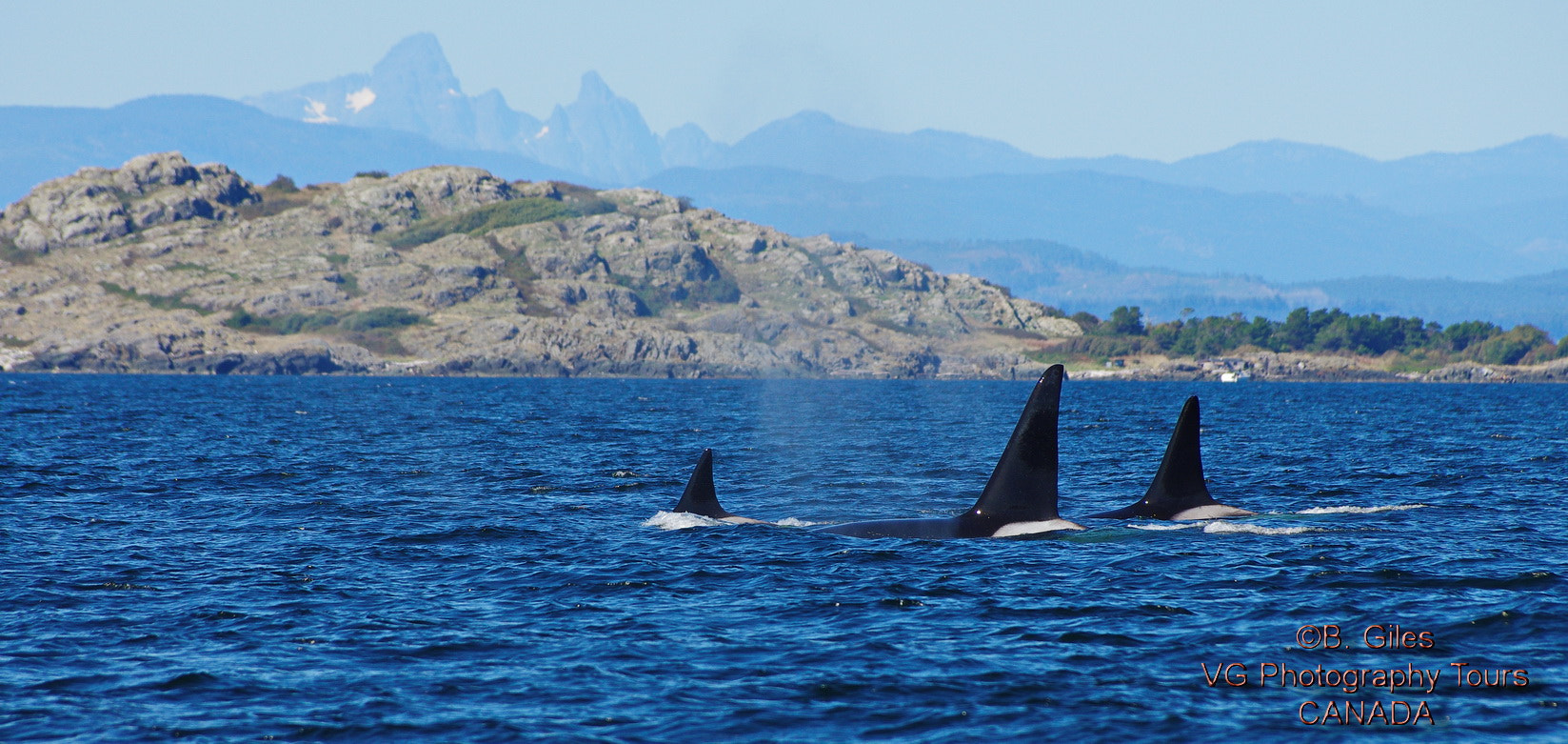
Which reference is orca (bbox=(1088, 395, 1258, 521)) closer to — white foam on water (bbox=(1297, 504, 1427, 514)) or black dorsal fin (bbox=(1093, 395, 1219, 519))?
black dorsal fin (bbox=(1093, 395, 1219, 519))

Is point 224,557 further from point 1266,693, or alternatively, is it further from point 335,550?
point 1266,693

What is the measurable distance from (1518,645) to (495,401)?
121m

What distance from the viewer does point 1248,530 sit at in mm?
31234

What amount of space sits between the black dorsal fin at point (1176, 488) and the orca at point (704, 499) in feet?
31.3

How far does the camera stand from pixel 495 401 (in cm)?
13325

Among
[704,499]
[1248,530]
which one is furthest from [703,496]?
[1248,530]

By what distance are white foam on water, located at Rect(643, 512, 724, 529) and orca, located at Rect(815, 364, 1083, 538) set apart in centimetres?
345

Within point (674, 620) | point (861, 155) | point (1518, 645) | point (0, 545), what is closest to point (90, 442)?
point (0, 545)

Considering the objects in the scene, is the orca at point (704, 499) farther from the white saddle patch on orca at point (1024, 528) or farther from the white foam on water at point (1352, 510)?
the white foam on water at point (1352, 510)

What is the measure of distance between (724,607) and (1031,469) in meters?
8.75

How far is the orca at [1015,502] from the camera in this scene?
27109mm

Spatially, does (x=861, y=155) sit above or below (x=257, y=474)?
above

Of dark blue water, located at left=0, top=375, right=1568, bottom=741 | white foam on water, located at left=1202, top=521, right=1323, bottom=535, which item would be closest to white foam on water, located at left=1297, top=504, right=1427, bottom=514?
dark blue water, located at left=0, top=375, right=1568, bottom=741

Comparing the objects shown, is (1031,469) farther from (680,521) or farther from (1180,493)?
(680,521)
